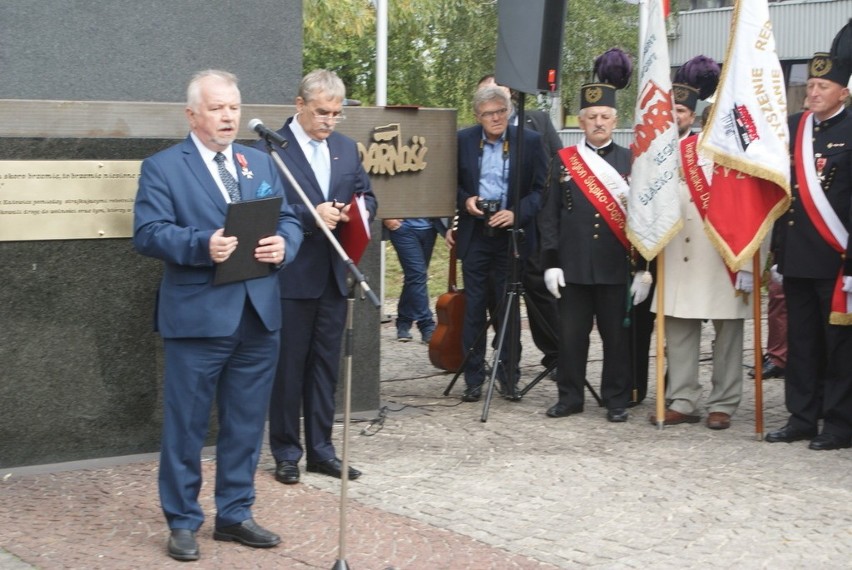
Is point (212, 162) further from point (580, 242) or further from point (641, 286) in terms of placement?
point (641, 286)

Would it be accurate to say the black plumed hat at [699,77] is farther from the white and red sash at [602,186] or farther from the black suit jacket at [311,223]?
the black suit jacket at [311,223]

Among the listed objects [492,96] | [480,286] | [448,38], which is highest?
[448,38]

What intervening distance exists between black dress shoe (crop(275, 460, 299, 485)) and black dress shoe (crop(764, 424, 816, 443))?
2.80 m

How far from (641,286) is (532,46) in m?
1.71

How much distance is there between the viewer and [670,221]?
8.10 meters

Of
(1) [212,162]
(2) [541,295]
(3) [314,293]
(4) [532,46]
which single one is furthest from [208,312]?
(2) [541,295]

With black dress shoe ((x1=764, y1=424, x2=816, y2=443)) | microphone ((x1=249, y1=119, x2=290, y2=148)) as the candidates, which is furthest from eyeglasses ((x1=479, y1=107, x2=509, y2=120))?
microphone ((x1=249, y1=119, x2=290, y2=148))

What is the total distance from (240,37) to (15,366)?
233 centimetres

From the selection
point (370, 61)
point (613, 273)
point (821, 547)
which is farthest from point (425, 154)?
point (370, 61)

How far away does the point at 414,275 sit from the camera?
38.4 ft

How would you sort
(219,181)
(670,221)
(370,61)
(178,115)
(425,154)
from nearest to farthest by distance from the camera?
(219,181) → (178,115) → (670,221) → (425,154) → (370,61)

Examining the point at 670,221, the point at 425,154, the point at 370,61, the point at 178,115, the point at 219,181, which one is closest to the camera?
the point at 219,181

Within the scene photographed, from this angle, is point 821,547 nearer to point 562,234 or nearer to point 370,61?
point 562,234

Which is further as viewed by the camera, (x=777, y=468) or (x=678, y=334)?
(x=678, y=334)
